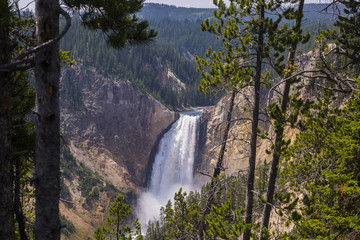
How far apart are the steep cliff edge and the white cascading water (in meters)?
4.26

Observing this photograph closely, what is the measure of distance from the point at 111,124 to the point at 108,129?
5.97 ft

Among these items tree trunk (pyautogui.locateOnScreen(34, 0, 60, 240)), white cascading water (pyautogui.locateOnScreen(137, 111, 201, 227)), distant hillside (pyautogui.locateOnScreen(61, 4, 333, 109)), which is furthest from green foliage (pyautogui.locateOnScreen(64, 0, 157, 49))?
distant hillside (pyautogui.locateOnScreen(61, 4, 333, 109))

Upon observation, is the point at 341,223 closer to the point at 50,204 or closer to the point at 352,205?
the point at 352,205

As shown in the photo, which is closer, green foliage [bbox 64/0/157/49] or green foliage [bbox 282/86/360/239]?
green foliage [bbox 64/0/157/49]

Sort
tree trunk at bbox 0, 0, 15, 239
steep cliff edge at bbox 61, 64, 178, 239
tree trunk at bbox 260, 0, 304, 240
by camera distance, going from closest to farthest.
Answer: tree trunk at bbox 0, 0, 15, 239
tree trunk at bbox 260, 0, 304, 240
steep cliff edge at bbox 61, 64, 178, 239

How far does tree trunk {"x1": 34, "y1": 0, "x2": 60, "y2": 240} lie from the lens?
13.6ft

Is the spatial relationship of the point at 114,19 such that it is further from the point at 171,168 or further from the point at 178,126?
the point at 178,126

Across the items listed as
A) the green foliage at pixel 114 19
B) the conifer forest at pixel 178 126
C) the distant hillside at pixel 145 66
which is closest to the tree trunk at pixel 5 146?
the conifer forest at pixel 178 126

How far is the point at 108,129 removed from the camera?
82.4 metres

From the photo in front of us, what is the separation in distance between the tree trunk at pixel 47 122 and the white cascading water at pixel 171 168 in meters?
68.8

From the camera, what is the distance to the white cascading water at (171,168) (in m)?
72.4

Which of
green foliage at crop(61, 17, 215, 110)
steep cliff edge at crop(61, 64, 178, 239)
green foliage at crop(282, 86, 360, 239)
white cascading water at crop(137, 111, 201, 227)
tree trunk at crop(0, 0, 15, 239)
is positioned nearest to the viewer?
tree trunk at crop(0, 0, 15, 239)

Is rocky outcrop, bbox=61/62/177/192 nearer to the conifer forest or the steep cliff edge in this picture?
the steep cliff edge

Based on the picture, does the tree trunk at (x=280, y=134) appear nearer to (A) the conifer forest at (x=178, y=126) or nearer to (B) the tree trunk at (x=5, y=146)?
(A) the conifer forest at (x=178, y=126)
